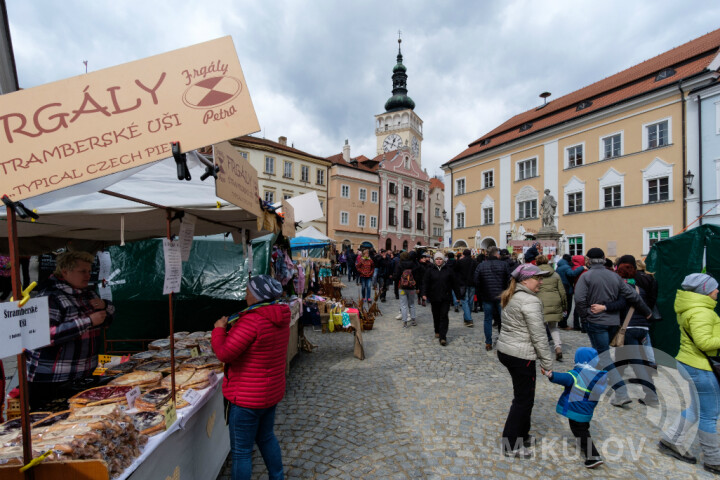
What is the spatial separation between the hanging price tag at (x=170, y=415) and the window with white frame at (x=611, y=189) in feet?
84.9

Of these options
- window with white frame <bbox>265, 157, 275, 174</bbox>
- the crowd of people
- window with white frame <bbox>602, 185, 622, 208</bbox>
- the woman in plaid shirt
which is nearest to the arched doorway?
window with white frame <bbox>602, 185, 622, 208</bbox>

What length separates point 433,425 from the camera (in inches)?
146

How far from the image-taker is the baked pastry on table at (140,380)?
2.54 metres

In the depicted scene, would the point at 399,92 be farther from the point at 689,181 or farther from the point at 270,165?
the point at 689,181

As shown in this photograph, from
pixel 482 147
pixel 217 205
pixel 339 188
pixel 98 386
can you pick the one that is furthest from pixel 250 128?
pixel 339 188

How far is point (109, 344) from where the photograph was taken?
6012 mm

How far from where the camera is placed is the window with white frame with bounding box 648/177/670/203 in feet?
64.3

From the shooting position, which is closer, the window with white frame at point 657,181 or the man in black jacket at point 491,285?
the man in black jacket at point 491,285

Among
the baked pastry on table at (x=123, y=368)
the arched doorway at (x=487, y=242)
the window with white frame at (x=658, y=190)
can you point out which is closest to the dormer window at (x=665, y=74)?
the window with white frame at (x=658, y=190)

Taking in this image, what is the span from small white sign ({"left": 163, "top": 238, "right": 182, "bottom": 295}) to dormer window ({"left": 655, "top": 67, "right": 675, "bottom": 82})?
91.2 feet

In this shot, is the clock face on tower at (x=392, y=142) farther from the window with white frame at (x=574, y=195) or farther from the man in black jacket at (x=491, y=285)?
the man in black jacket at (x=491, y=285)

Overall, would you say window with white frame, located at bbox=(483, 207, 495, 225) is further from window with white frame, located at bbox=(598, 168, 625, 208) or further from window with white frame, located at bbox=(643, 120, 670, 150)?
window with white frame, located at bbox=(643, 120, 670, 150)

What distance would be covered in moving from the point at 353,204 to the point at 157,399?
3763 cm

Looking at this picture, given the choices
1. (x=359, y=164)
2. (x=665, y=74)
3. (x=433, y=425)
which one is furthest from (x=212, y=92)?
(x=359, y=164)
